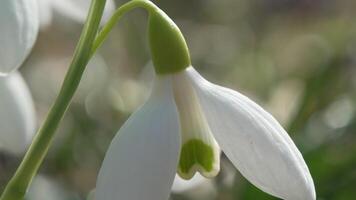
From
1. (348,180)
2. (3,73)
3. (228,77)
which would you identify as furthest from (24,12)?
(228,77)

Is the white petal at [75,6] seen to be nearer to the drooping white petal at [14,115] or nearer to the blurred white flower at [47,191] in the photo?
the drooping white petal at [14,115]

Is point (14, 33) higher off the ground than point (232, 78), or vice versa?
point (232, 78)

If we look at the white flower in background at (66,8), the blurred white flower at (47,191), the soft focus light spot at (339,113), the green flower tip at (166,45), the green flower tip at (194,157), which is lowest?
the blurred white flower at (47,191)

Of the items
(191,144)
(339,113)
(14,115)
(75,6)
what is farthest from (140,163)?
(339,113)

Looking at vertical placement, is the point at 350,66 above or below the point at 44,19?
above

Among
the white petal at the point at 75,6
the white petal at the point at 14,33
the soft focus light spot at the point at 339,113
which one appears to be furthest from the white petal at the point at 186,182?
the soft focus light spot at the point at 339,113

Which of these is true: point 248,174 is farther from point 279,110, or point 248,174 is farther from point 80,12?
point 279,110

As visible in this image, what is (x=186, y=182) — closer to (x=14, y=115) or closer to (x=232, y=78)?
(x=14, y=115)
